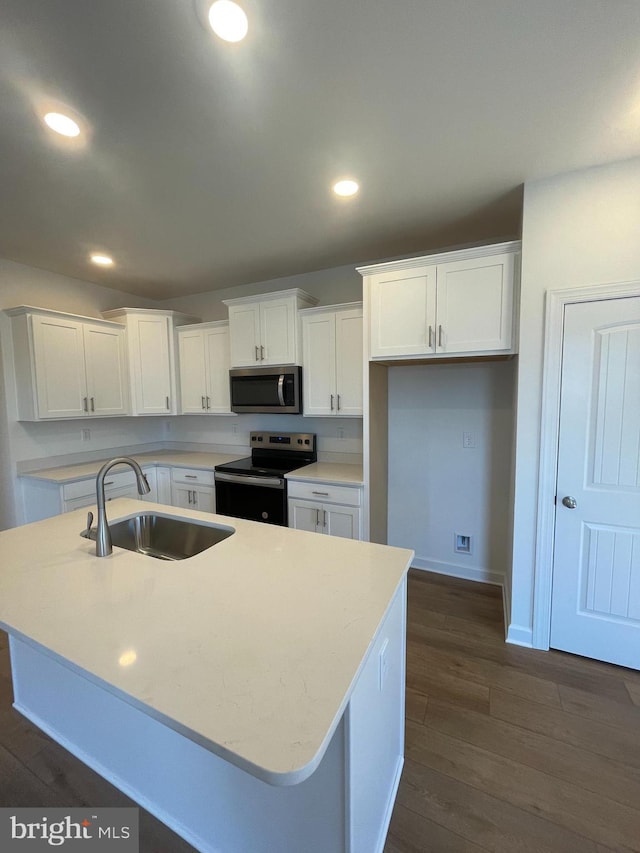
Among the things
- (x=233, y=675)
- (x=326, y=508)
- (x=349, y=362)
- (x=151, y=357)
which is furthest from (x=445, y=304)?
(x=151, y=357)

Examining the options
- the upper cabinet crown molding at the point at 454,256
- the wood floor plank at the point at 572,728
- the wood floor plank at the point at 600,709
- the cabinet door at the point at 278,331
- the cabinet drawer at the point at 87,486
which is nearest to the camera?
the wood floor plank at the point at 572,728

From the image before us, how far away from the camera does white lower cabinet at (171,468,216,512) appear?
3.39m

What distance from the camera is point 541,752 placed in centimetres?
152

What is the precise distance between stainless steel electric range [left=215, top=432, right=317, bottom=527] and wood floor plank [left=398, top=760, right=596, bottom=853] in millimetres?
1803

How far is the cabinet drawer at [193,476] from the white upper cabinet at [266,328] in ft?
3.49

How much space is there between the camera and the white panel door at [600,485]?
1.86 metres

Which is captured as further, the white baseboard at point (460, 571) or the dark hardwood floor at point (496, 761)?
the white baseboard at point (460, 571)

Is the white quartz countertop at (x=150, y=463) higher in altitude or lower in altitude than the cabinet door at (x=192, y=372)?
lower

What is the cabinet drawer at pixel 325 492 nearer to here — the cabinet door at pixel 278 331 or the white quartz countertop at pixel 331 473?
the white quartz countertop at pixel 331 473

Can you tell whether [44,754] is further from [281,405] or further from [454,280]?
[454,280]

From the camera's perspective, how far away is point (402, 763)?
1.47 metres

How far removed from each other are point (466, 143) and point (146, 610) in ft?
7.37

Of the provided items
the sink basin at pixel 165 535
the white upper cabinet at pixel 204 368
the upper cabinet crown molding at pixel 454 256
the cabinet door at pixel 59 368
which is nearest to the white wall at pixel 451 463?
the upper cabinet crown molding at pixel 454 256
